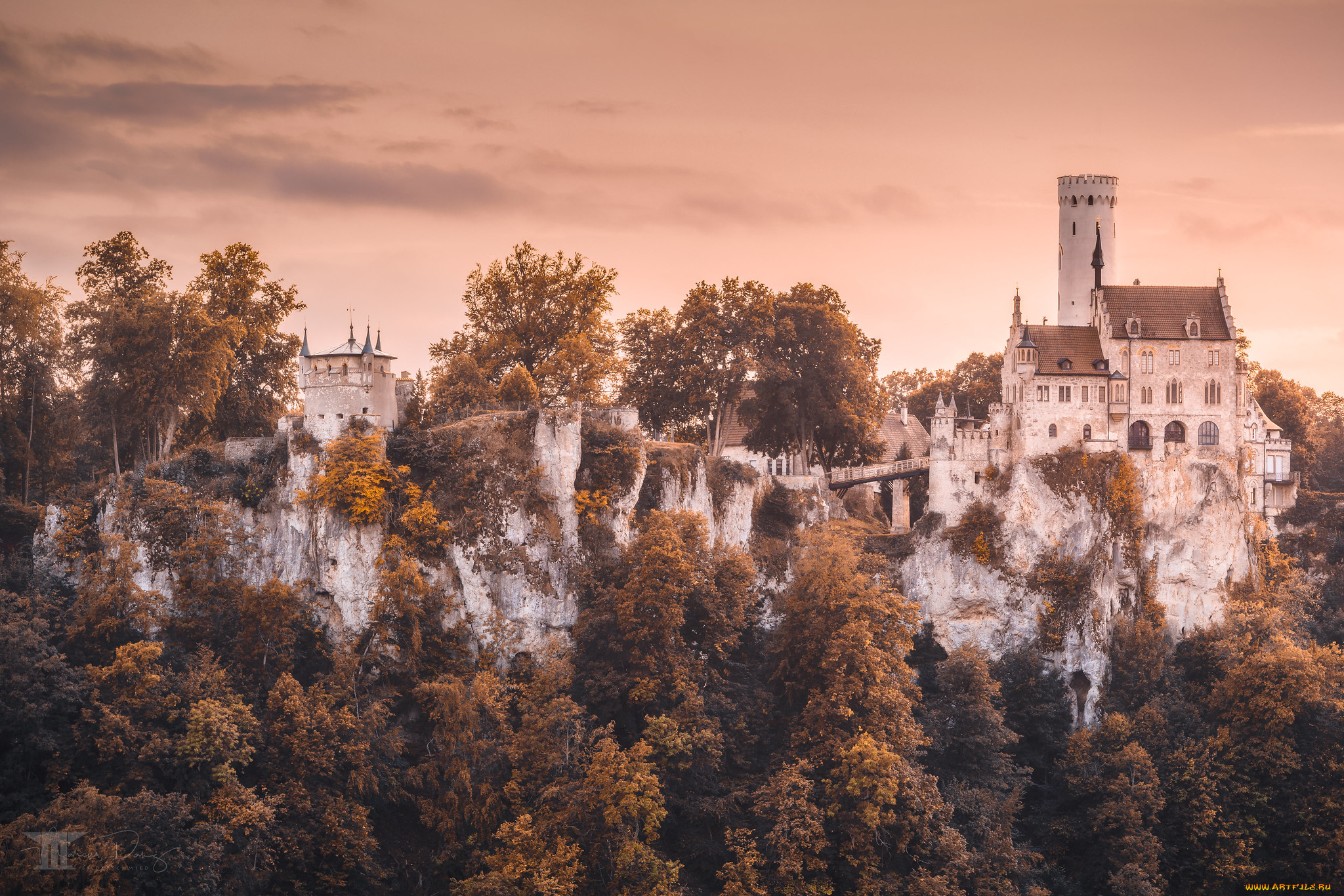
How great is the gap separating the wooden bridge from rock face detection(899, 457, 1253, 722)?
11.4 ft

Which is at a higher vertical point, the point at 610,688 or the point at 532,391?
the point at 532,391

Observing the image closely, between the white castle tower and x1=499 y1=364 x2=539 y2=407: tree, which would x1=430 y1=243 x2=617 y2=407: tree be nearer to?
x1=499 y1=364 x2=539 y2=407: tree

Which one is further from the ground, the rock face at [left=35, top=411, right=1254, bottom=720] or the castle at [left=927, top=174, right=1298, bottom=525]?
the castle at [left=927, top=174, right=1298, bottom=525]

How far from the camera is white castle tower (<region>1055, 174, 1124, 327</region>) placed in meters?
65.1

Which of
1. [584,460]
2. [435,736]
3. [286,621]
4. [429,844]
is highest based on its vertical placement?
[584,460]

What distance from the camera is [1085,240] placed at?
2571 inches

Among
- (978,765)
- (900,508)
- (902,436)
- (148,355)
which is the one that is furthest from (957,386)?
(148,355)

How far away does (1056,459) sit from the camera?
198ft

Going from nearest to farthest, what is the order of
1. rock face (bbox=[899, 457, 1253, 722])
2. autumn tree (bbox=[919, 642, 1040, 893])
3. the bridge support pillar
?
autumn tree (bbox=[919, 642, 1040, 893]), rock face (bbox=[899, 457, 1253, 722]), the bridge support pillar

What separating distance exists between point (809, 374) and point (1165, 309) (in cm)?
1765

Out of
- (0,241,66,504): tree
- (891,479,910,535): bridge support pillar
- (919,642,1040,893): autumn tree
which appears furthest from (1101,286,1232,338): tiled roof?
(0,241,66,504): tree

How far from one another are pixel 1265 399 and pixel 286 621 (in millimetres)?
58710

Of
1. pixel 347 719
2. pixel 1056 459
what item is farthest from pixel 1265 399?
pixel 347 719

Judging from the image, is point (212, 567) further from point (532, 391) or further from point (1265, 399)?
point (1265, 399)
